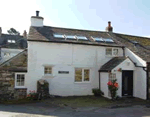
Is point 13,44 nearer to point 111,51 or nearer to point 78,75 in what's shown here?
point 78,75

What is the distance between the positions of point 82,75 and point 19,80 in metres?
5.65

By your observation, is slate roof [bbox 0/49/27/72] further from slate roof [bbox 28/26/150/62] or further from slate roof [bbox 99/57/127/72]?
slate roof [bbox 99/57/127/72]

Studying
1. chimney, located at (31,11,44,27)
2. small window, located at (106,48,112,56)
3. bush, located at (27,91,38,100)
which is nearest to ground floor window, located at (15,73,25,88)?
bush, located at (27,91,38,100)

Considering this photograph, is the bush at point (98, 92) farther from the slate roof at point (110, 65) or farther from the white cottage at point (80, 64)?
the slate roof at point (110, 65)

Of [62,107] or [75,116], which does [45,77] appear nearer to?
[62,107]

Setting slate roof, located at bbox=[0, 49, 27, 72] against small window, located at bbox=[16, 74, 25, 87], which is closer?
slate roof, located at bbox=[0, 49, 27, 72]

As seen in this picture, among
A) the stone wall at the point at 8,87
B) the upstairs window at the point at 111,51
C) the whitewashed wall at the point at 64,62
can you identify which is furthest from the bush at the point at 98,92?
the stone wall at the point at 8,87

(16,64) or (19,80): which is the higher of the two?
(16,64)

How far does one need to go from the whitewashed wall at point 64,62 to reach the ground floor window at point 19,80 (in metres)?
0.45

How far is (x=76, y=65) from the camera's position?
1440 centimetres

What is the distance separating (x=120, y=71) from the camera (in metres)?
13.4

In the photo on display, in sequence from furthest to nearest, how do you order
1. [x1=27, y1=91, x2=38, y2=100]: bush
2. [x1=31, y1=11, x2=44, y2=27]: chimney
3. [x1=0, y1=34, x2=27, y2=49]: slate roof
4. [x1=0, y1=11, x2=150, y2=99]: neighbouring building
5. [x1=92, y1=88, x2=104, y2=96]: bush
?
[x1=0, y1=34, x2=27, y2=49]: slate roof
[x1=31, y1=11, x2=44, y2=27]: chimney
[x1=92, y1=88, x2=104, y2=96]: bush
[x1=0, y1=11, x2=150, y2=99]: neighbouring building
[x1=27, y1=91, x2=38, y2=100]: bush

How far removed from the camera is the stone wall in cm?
1241

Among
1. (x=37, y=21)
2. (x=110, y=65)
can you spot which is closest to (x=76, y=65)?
(x=110, y=65)
